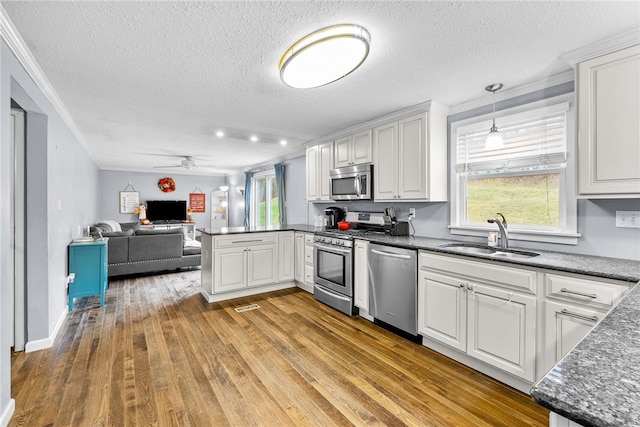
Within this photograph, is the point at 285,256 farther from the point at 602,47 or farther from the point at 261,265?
the point at 602,47

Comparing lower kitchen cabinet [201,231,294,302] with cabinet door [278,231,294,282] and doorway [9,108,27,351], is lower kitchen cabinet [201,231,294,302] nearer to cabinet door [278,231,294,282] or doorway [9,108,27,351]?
cabinet door [278,231,294,282]

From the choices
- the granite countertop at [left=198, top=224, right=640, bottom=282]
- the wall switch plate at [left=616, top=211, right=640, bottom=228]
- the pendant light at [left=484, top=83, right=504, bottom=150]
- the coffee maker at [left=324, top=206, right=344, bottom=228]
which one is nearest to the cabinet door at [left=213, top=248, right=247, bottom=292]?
the coffee maker at [left=324, top=206, right=344, bottom=228]

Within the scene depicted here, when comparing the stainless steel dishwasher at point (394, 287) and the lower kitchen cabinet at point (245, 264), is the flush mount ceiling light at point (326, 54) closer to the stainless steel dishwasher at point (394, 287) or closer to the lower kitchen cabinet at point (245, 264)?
the stainless steel dishwasher at point (394, 287)

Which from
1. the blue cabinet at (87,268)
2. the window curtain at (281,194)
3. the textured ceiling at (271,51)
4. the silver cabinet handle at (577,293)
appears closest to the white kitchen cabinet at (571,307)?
the silver cabinet handle at (577,293)

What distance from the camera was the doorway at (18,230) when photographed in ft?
8.30

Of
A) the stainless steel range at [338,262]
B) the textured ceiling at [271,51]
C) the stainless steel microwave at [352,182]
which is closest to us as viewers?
the textured ceiling at [271,51]

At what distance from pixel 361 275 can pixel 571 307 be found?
1879 mm

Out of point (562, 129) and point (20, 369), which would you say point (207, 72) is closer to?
point (20, 369)

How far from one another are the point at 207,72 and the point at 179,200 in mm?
7559

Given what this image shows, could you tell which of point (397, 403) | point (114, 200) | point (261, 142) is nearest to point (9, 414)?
point (397, 403)

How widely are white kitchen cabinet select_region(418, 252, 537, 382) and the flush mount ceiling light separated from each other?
1.70 meters

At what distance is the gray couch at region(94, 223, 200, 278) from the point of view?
4949 mm

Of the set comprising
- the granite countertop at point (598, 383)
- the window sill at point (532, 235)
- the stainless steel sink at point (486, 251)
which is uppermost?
the window sill at point (532, 235)

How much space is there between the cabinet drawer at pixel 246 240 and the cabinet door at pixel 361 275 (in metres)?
1.46
